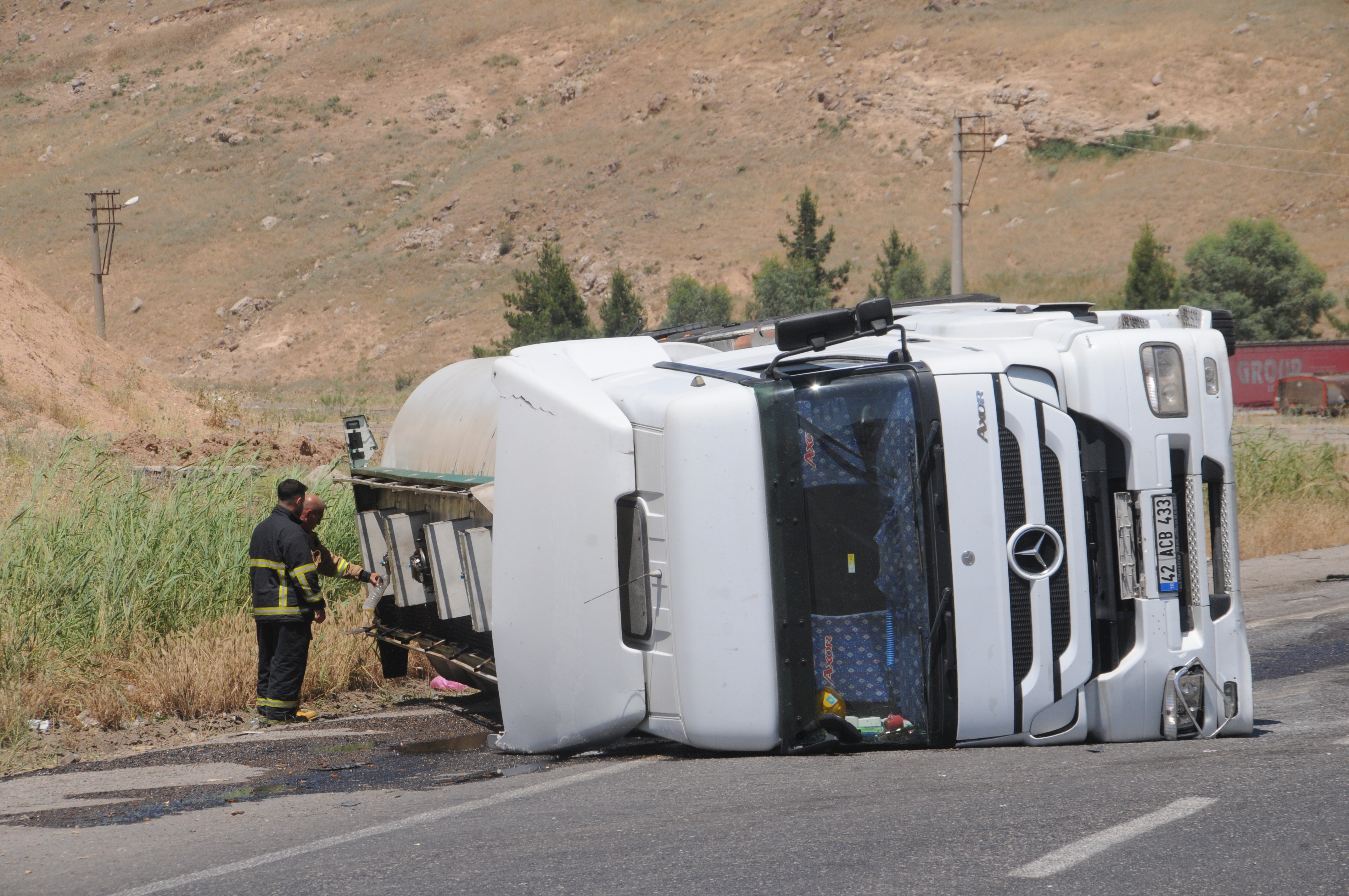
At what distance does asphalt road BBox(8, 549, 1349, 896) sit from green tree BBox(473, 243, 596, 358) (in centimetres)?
5201

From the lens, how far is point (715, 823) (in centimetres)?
455

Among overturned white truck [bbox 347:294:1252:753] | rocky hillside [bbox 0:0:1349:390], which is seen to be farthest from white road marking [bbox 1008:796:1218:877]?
rocky hillside [bbox 0:0:1349:390]

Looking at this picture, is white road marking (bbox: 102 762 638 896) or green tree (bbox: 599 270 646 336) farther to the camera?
green tree (bbox: 599 270 646 336)

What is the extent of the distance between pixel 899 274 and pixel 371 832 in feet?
199

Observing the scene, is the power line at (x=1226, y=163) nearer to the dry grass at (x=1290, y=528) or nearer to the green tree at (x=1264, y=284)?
the green tree at (x=1264, y=284)

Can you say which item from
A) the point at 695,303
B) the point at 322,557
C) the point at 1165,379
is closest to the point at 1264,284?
the point at 695,303

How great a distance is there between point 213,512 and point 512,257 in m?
71.5

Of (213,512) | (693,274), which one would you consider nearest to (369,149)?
(693,274)

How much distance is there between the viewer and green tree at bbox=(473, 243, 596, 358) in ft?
191

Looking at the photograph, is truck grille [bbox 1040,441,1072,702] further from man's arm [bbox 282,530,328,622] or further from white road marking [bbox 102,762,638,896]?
man's arm [bbox 282,530,328,622]

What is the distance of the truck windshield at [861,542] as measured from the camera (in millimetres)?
4984

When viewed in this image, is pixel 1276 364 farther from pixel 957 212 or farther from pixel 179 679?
pixel 179 679

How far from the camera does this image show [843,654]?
5.02 metres

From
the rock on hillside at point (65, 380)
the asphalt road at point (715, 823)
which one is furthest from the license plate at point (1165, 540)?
the rock on hillside at point (65, 380)
